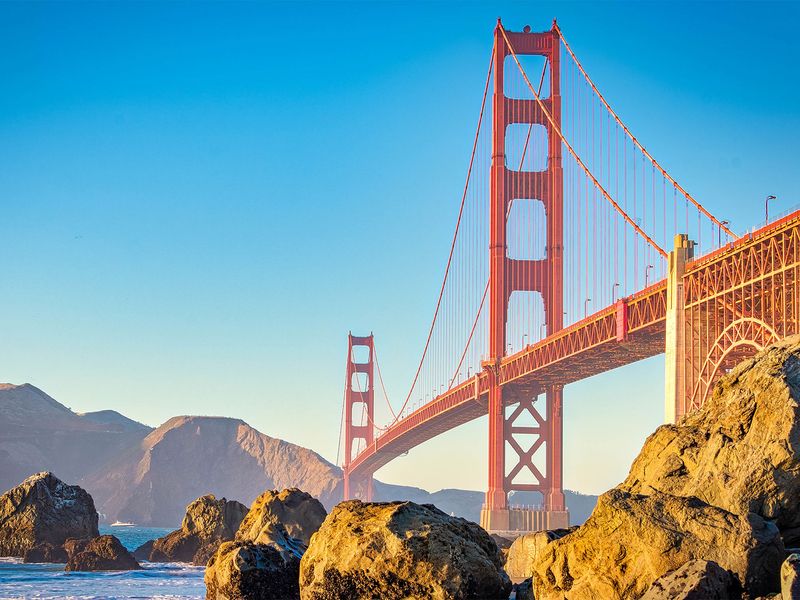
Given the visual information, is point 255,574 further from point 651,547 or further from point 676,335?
point 676,335

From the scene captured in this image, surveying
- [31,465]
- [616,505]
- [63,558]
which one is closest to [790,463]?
[616,505]

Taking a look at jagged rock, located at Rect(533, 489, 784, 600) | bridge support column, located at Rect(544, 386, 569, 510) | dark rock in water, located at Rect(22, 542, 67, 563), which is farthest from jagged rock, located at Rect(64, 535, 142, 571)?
jagged rock, located at Rect(533, 489, 784, 600)

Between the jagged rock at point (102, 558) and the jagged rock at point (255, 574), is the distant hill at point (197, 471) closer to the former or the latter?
the jagged rock at point (102, 558)

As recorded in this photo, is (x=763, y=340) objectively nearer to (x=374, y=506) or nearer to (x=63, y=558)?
(x=374, y=506)

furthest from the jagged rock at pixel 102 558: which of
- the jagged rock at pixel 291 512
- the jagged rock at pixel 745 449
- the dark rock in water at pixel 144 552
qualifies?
the jagged rock at pixel 745 449

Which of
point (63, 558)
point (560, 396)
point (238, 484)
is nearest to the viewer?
point (63, 558)

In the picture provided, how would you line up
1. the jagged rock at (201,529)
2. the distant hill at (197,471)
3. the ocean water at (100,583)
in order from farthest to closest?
the distant hill at (197,471) < the jagged rock at (201,529) < the ocean water at (100,583)
